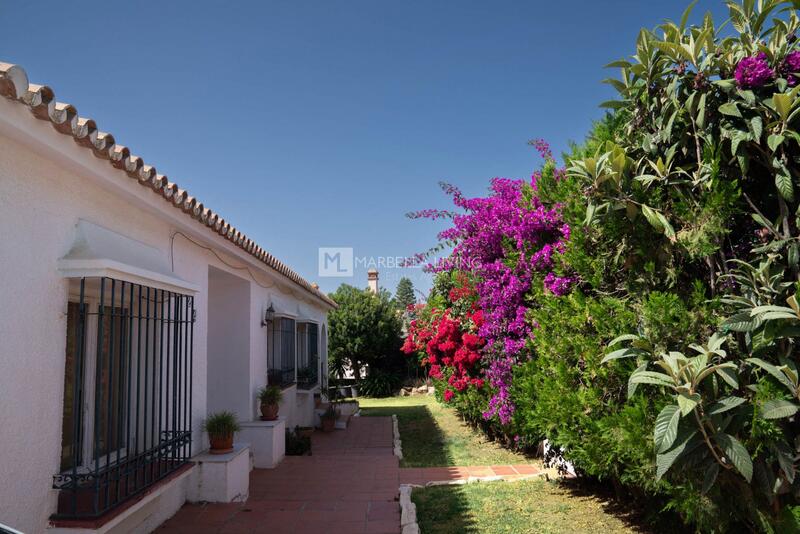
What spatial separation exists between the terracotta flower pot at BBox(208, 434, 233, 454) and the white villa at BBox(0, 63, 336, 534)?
0.36 feet

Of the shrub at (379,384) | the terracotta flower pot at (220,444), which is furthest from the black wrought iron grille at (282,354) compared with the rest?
the shrub at (379,384)

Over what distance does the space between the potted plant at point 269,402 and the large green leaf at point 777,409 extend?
716 cm

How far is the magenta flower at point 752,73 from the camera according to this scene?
4.00 m

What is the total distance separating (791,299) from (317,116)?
9431 mm

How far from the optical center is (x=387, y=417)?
54.0 feet

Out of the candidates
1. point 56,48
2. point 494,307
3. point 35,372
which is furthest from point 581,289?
point 56,48

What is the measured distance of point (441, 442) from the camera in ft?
38.5

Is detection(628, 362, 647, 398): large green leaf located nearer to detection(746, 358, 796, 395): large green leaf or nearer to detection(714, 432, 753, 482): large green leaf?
detection(714, 432, 753, 482): large green leaf

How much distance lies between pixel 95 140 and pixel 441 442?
988 centimetres

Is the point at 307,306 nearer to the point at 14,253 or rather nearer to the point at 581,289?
the point at 581,289

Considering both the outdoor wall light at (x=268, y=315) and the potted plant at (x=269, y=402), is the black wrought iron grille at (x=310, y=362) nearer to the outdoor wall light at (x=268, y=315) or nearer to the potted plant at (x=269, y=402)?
the outdoor wall light at (x=268, y=315)

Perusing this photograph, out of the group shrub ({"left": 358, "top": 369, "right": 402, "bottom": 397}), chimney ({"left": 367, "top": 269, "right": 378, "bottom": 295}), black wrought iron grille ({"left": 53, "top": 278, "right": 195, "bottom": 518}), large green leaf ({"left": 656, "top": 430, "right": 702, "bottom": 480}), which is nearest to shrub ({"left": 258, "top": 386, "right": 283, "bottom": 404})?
black wrought iron grille ({"left": 53, "top": 278, "right": 195, "bottom": 518})

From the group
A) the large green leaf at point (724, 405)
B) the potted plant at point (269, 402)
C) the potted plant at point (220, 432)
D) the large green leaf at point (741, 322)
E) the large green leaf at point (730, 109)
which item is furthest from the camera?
the potted plant at point (269, 402)

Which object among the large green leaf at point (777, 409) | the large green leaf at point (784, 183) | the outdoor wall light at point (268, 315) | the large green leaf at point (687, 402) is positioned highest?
the large green leaf at point (784, 183)
